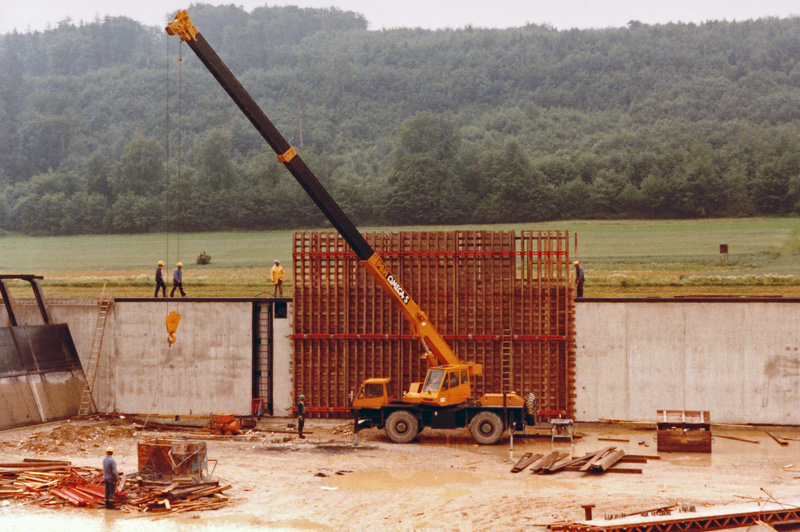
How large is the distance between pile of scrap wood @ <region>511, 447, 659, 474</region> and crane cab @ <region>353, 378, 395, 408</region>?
488 cm

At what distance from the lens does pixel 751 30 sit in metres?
134

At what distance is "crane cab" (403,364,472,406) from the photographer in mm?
25598

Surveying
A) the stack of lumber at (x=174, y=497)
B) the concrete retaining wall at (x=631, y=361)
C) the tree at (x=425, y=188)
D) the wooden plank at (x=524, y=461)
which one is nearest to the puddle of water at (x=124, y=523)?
the stack of lumber at (x=174, y=497)

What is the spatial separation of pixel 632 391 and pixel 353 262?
33.6 feet

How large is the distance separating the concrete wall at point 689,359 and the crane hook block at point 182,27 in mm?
14722

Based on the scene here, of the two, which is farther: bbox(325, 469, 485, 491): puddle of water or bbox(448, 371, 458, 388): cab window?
bbox(448, 371, 458, 388): cab window

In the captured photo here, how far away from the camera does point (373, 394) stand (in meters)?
26.7

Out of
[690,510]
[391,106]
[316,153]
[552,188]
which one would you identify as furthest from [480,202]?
[690,510]

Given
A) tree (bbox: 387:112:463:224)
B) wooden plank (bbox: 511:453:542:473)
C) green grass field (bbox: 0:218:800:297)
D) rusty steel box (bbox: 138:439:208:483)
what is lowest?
wooden plank (bbox: 511:453:542:473)

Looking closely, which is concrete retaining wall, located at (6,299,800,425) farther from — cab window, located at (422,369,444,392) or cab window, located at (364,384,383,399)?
cab window, located at (422,369,444,392)

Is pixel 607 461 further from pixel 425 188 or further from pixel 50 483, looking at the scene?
pixel 425 188

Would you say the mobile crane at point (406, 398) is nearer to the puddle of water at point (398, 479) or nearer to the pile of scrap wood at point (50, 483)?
the puddle of water at point (398, 479)

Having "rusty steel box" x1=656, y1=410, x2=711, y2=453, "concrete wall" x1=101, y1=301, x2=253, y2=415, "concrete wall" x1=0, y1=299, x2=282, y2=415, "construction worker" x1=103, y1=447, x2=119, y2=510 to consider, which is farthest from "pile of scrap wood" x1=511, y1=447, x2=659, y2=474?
"concrete wall" x1=101, y1=301, x2=253, y2=415

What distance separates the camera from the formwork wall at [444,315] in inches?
1147
